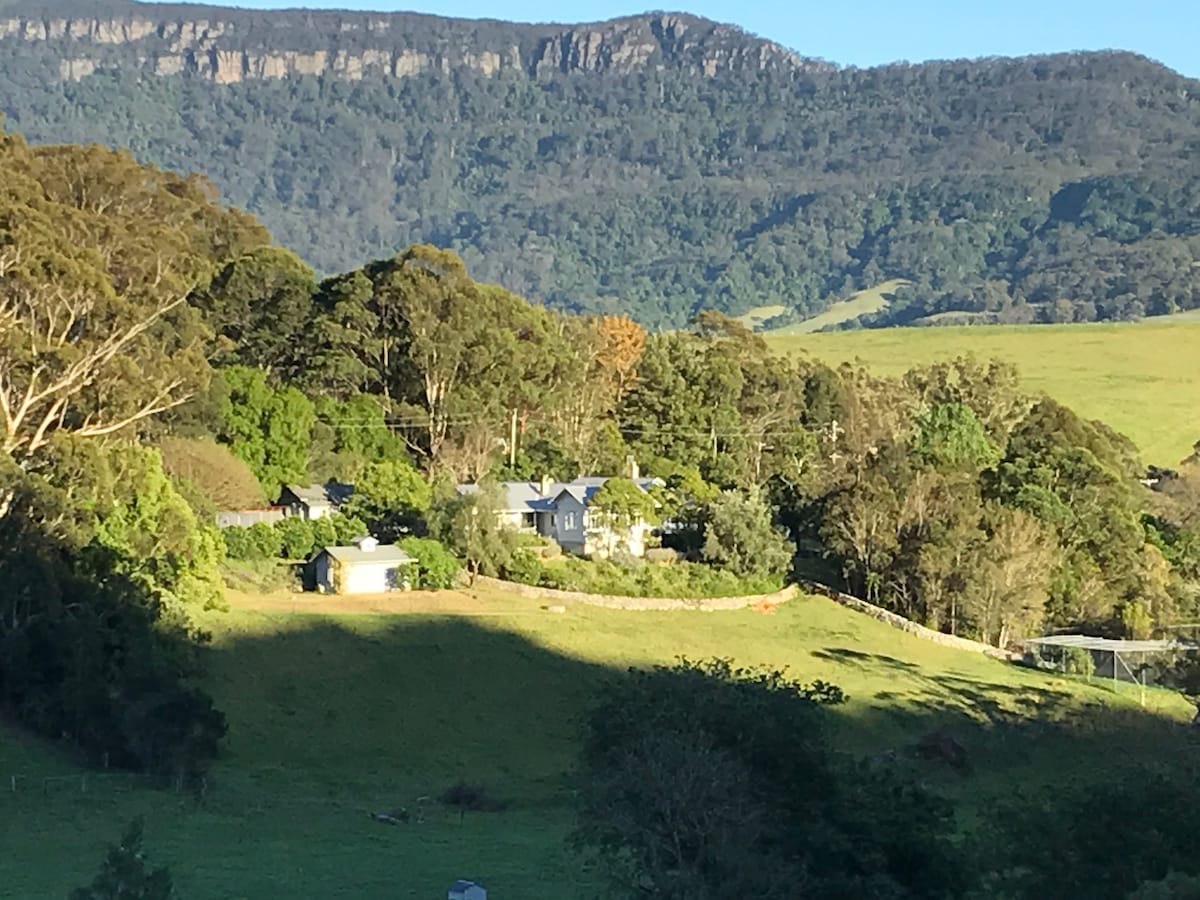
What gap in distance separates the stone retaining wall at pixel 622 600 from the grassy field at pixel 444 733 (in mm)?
725

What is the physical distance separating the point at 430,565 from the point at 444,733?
10.3 metres

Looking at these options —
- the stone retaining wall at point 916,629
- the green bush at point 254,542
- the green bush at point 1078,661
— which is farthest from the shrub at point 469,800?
the green bush at point 1078,661

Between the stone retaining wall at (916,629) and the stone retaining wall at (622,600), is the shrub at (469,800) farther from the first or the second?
the stone retaining wall at (916,629)

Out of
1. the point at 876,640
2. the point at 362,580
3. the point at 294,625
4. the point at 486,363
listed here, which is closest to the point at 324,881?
the point at 294,625

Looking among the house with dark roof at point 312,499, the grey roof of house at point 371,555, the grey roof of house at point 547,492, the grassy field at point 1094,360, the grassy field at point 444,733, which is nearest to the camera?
the grassy field at point 444,733

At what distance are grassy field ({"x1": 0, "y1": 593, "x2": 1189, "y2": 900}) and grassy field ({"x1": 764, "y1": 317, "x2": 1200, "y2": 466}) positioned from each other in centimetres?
3722

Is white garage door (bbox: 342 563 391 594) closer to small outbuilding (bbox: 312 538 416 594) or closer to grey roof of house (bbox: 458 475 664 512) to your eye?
small outbuilding (bbox: 312 538 416 594)

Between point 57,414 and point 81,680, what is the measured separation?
30.6 ft

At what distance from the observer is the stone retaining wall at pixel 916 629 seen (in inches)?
1683

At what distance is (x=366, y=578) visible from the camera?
4028 cm

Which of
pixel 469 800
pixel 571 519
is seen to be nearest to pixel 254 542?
pixel 571 519

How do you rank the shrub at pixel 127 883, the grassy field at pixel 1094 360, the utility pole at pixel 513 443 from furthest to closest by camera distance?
the grassy field at pixel 1094 360 < the utility pole at pixel 513 443 < the shrub at pixel 127 883

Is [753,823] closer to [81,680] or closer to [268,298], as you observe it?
[81,680]

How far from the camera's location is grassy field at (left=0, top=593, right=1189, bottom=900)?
21188 millimetres
